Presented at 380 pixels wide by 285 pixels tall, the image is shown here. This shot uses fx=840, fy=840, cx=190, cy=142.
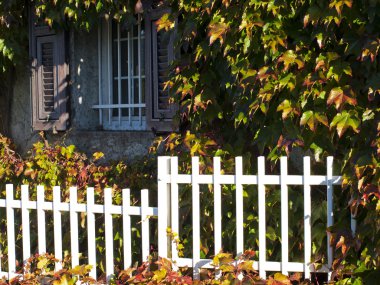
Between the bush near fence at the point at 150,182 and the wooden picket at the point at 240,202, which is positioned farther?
the bush near fence at the point at 150,182

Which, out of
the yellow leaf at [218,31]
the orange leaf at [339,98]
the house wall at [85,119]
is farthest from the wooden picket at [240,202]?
the house wall at [85,119]

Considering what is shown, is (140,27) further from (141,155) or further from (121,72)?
(141,155)

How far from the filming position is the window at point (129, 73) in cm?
676

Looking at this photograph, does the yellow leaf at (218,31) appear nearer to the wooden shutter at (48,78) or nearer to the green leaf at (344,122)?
the green leaf at (344,122)

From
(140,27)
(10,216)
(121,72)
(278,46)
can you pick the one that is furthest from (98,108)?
(278,46)

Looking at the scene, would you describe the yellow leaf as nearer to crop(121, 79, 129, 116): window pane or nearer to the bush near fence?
the bush near fence

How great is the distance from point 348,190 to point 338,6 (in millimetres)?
1071

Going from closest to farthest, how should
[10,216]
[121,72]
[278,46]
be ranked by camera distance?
[278,46] < [10,216] < [121,72]

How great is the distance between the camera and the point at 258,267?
4984mm

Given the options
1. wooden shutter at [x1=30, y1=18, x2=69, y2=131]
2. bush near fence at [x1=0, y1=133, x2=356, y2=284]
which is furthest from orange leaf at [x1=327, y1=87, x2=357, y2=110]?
wooden shutter at [x1=30, y1=18, x2=69, y2=131]

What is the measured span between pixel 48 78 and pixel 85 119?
1.78 ft

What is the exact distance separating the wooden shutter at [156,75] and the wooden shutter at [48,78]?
3.55ft

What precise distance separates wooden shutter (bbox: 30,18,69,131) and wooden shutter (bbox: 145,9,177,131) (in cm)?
108

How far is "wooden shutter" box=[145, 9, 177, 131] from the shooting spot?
6.65 metres
